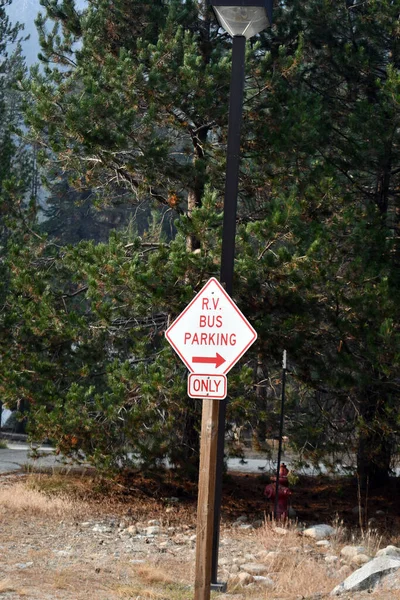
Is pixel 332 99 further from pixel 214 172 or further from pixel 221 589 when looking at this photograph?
pixel 221 589

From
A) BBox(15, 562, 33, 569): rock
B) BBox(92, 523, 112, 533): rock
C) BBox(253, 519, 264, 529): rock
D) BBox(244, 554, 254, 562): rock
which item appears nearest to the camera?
BBox(15, 562, 33, 569): rock

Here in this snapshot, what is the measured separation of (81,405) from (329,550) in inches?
162

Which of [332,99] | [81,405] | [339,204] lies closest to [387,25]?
[332,99]

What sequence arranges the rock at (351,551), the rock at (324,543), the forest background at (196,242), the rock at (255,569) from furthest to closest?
1. the forest background at (196,242)
2. the rock at (324,543)
3. the rock at (351,551)
4. the rock at (255,569)

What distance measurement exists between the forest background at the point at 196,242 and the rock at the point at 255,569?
270 cm

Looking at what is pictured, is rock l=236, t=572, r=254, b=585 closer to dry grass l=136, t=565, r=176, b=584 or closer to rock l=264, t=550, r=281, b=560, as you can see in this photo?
dry grass l=136, t=565, r=176, b=584

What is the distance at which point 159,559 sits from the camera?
32.3ft

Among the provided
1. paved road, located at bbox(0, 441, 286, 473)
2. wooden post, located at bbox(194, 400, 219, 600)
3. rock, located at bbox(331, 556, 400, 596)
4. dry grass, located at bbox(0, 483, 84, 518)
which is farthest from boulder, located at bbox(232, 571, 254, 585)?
paved road, located at bbox(0, 441, 286, 473)

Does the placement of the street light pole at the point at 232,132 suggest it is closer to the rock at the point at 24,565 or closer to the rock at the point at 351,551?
the rock at the point at 24,565

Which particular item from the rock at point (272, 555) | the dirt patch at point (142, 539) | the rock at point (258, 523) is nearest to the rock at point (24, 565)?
the dirt patch at point (142, 539)

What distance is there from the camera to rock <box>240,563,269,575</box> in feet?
30.4

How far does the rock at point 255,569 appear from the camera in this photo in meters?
9.26

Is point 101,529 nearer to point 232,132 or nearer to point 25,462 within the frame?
point 232,132

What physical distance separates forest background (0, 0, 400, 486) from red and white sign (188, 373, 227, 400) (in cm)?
478
